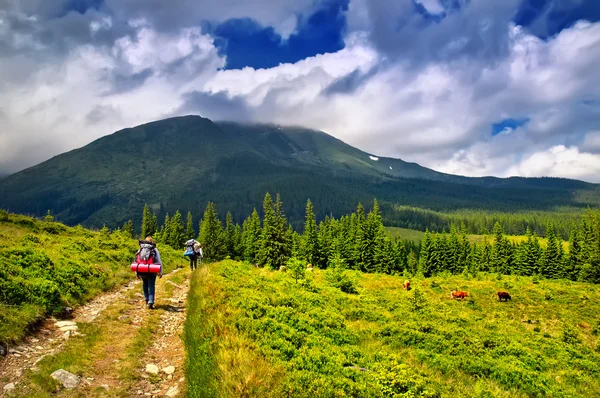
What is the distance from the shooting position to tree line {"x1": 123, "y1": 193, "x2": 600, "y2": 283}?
69.8 metres

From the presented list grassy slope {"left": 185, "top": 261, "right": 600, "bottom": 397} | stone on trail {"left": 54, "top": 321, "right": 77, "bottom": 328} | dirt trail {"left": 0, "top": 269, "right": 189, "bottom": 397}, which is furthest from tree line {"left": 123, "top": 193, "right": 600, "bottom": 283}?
stone on trail {"left": 54, "top": 321, "right": 77, "bottom": 328}

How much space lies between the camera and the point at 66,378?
723 cm

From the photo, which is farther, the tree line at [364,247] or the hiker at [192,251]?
the tree line at [364,247]

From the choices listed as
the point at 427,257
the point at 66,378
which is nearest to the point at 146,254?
the point at 66,378

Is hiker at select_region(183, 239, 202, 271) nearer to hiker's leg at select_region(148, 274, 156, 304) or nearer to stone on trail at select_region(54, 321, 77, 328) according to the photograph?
hiker's leg at select_region(148, 274, 156, 304)

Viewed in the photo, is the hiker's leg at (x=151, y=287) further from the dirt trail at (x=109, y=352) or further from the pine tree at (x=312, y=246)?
the pine tree at (x=312, y=246)

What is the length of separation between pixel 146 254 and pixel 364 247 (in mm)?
60869

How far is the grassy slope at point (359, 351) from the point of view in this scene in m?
6.63

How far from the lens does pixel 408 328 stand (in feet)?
46.4

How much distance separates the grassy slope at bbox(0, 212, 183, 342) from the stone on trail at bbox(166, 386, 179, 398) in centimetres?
488

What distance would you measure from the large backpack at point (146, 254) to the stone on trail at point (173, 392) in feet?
26.2

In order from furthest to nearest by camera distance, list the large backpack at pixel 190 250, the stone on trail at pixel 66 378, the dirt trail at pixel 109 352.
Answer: the large backpack at pixel 190 250 < the dirt trail at pixel 109 352 < the stone on trail at pixel 66 378

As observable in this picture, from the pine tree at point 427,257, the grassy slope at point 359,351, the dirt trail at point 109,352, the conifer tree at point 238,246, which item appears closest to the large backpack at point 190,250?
the grassy slope at point 359,351

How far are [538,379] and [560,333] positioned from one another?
496 inches
